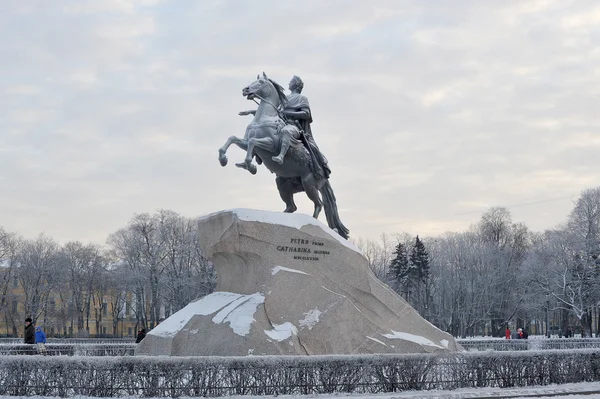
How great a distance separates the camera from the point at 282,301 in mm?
12539

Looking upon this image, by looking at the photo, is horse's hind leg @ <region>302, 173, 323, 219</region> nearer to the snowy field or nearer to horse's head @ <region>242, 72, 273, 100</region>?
horse's head @ <region>242, 72, 273, 100</region>

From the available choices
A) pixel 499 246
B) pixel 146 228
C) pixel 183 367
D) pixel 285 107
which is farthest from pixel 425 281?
pixel 183 367

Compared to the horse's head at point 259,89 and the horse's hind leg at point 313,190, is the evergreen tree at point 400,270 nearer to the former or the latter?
the horse's hind leg at point 313,190

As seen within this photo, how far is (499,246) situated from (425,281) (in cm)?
848

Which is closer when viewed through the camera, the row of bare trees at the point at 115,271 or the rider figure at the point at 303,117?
the rider figure at the point at 303,117

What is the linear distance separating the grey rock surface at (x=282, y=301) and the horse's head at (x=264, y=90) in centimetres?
262

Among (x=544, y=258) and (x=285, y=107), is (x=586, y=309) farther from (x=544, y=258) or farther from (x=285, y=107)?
(x=285, y=107)

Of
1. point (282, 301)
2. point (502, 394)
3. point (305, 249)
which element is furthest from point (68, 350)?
point (502, 394)

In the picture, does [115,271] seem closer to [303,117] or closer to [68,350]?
[68,350]

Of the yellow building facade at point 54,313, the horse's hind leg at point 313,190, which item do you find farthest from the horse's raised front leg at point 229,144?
the yellow building facade at point 54,313

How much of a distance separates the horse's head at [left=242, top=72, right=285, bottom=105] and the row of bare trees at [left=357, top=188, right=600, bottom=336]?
34688mm

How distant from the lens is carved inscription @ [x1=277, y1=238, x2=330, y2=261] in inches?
511

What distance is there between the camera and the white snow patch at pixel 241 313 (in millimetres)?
11930

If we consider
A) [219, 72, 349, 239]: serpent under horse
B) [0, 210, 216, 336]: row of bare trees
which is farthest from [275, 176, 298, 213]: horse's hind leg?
[0, 210, 216, 336]: row of bare trees
